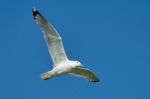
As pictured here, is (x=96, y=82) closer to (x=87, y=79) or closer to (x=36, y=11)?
(x=87, y=79)

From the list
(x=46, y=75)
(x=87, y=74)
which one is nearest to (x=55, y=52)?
(x=46, y=75)

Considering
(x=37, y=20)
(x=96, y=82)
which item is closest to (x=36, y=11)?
(x=37, y=20)

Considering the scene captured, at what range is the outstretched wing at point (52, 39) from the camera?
60.3m

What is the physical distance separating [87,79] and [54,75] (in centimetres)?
205

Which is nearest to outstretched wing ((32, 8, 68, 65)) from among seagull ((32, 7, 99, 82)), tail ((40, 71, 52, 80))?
seagull ((32, 7, 99, 82))

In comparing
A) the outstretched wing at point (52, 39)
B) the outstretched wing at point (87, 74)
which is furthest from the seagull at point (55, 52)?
the outstretched wing at point (87, 74)

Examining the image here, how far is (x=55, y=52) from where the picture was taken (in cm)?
6122

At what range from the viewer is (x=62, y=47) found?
61.3 metres

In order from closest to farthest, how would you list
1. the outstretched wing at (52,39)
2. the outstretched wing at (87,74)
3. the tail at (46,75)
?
the outstretched wing at (52,39)
the tail at (46,75)
the outstretched wing at (87,74)

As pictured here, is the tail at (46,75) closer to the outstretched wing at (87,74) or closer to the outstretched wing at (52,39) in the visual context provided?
the outstretched wing at (52,39)

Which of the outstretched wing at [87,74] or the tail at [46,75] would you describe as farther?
the outstretched wing at [87,74]

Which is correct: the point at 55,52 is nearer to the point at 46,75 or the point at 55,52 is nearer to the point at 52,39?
the point at 52,39

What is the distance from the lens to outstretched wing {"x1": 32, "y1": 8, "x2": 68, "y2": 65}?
198 ft

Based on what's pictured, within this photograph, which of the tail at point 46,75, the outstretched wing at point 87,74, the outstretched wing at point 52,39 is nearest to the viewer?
the outstretched wing at point 52,39
